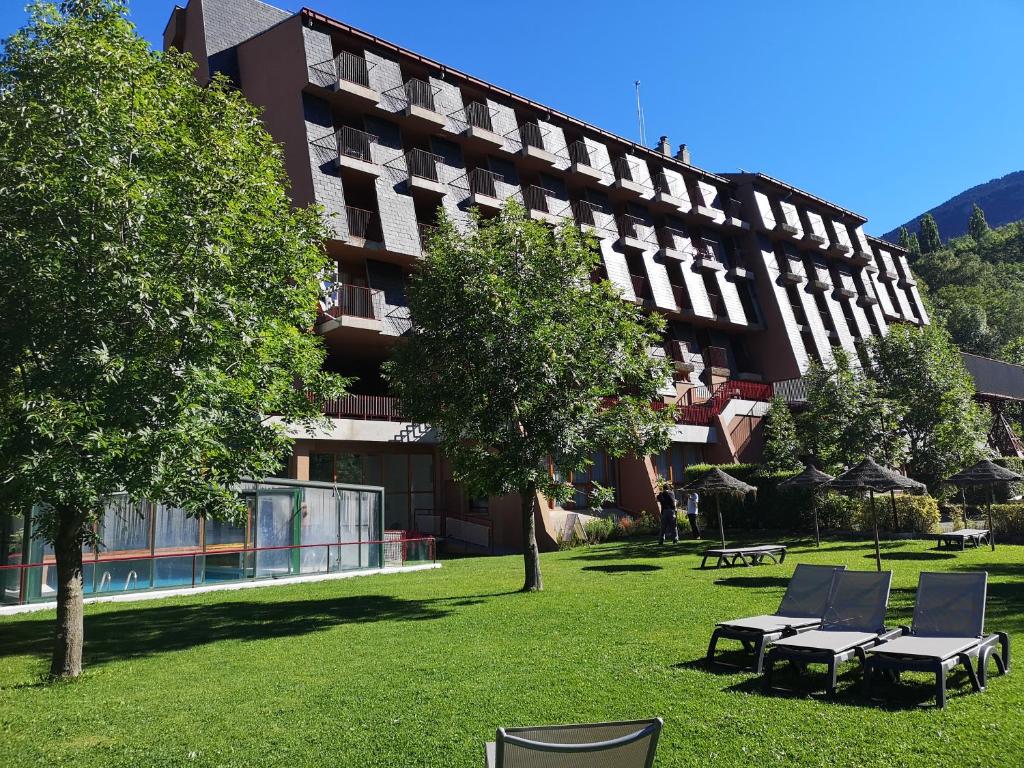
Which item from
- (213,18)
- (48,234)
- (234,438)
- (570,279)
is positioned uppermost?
(213,18)

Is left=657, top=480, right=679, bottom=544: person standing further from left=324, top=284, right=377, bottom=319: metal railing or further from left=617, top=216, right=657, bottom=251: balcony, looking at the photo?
left=617, top=216, right=657, bottom=251: balcony

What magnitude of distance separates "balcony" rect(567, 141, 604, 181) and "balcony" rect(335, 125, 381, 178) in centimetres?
1199

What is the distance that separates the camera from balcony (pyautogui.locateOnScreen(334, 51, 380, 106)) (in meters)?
29.8

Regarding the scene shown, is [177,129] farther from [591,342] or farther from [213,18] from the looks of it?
[213,18]

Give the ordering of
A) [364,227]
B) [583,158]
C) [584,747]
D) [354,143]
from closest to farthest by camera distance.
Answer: [584,747], [364,227], [354,143], [583,158]

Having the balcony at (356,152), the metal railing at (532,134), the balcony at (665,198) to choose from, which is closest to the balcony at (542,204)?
the metal railing at (532,134)

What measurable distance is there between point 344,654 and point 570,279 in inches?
394

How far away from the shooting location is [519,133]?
36.7 metres

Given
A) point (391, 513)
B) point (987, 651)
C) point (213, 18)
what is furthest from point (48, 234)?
point (213, 18)

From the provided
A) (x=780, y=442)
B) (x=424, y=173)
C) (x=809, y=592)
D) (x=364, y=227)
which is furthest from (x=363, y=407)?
(x=809, y=592)

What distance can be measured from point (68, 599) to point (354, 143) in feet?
78.6

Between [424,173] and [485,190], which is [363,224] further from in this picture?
[485,190]

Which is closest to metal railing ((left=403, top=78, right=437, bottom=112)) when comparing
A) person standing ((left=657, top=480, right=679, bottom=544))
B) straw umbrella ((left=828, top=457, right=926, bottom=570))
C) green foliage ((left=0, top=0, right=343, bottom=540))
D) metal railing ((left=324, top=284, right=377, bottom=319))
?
metal railing ((left=324, top=284, right=377, bottom=319))

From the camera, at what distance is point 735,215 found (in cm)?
4688
